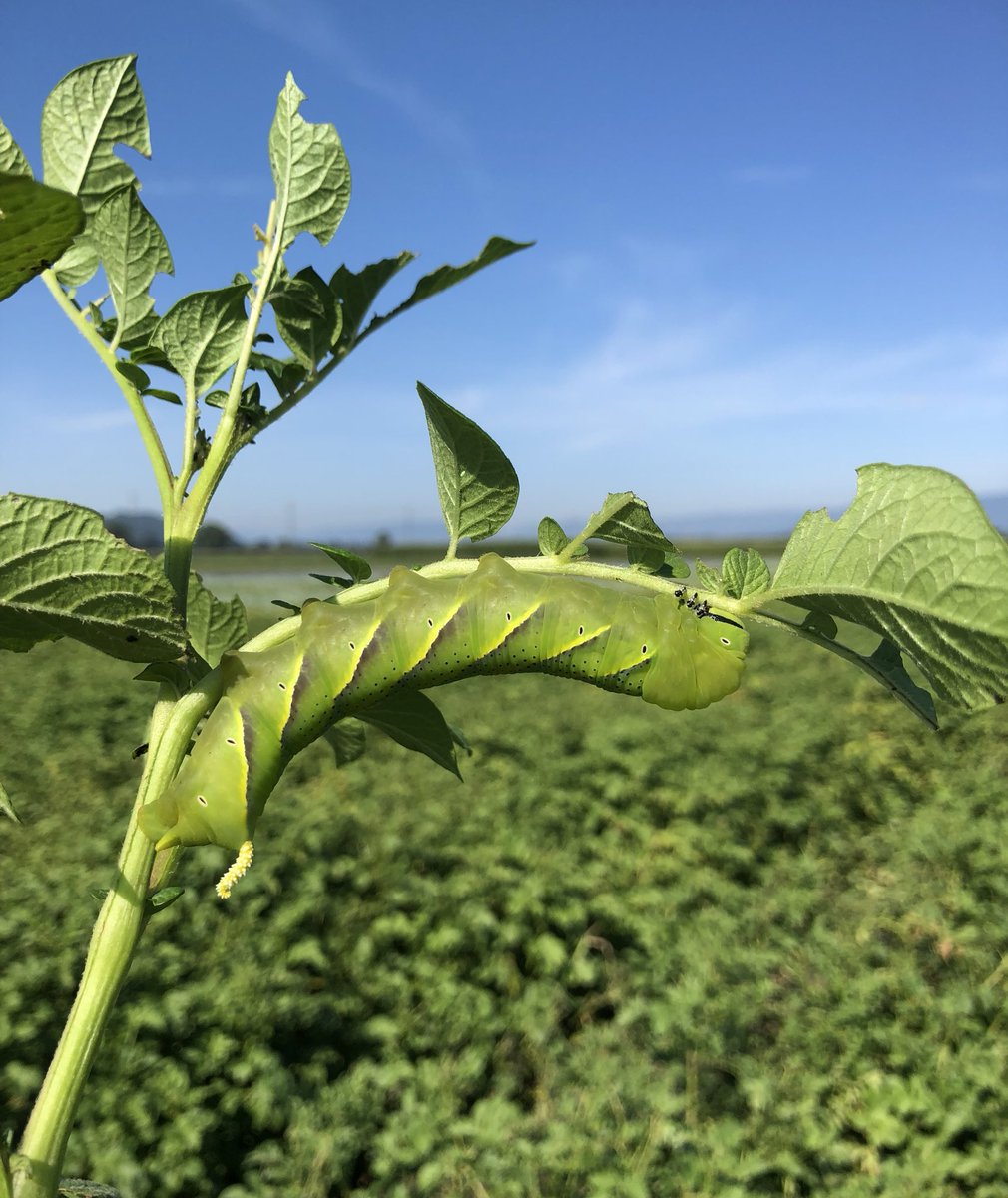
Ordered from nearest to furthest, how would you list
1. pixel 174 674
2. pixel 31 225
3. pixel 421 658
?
pixel 31 225 < pixel 174 674 < pixel 421 658

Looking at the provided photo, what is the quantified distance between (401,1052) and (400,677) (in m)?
3.21

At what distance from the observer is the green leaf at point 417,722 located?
0.98 metres

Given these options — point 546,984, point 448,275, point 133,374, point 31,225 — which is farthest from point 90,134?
point 546,984

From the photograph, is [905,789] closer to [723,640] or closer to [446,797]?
[446,797]

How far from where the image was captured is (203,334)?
2.78 feet

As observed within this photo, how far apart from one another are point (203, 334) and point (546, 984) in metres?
4.03

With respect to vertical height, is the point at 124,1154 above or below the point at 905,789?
below

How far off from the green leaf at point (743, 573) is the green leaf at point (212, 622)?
0.51m

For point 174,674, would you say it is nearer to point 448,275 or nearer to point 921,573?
point 448,275

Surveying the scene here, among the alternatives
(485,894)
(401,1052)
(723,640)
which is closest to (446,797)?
(485,894)

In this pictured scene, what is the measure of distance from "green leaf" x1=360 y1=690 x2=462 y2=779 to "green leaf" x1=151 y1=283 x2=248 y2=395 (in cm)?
37

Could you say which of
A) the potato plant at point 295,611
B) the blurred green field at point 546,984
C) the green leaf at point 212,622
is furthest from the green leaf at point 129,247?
the blurred green field at point 546,984

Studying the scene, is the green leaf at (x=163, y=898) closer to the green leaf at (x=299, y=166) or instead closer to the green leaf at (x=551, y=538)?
the green leaf at (x=551, y=538)

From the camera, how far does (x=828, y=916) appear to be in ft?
16.0
